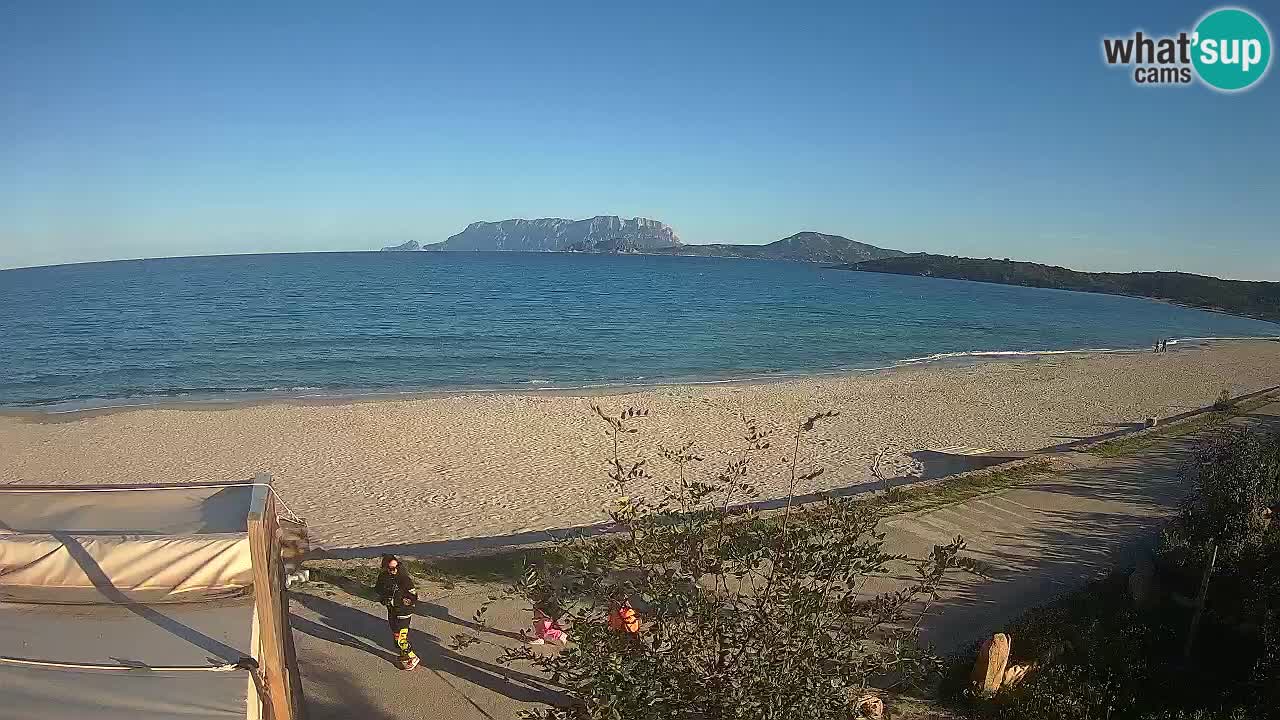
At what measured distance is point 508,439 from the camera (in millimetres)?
18516

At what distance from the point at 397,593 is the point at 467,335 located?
3610 centimetres

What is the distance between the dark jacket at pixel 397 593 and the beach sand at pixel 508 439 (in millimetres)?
4952

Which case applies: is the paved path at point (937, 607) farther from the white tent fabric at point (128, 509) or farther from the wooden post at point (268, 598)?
the white tent fabric at point (128, 509)

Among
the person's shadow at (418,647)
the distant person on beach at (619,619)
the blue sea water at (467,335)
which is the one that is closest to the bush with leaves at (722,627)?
the distant person on beach at (619,619)

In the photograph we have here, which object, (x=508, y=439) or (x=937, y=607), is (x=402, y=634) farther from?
(x=508, y=439)

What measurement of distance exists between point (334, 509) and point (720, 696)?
11.4 m

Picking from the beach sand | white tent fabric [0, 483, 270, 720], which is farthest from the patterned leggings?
the beach sand

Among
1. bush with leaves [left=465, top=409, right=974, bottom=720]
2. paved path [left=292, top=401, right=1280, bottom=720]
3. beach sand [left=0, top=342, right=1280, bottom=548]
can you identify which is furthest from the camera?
beach sand [left=0, top=342, right=1280, bottom=548]

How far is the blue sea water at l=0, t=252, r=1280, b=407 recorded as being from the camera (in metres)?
29.0

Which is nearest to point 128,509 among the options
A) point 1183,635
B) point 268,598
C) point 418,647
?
point 268,598

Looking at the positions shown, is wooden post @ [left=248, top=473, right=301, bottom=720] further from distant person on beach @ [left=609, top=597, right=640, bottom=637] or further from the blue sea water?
the blue sea water

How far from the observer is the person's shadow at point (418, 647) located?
6.82 metres

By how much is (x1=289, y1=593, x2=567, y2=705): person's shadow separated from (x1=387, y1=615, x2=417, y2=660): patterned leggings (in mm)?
212

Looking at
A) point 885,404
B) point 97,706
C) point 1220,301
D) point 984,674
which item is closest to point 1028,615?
point 984,674
